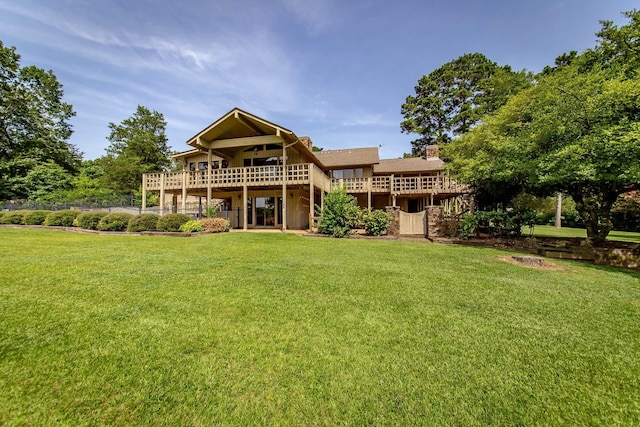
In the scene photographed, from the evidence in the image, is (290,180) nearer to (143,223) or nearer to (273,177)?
(273,177)

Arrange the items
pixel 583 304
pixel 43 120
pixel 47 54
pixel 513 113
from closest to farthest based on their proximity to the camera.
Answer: pixel 583 304
pixel 513 113
pixel 47 54
pixel 43 120

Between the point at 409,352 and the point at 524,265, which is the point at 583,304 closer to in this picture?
the point at 524,265

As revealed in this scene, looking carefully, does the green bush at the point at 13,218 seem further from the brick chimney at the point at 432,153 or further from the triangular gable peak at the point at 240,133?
the brick chimney at the point at 432,153

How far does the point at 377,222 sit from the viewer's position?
44.4 feet

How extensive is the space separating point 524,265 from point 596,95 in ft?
22.7

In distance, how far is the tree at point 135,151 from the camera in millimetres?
38688

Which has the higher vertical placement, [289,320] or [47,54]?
[47,54]

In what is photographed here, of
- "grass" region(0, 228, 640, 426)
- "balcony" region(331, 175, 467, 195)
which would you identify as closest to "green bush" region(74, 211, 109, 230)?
"grass" region(0, 228, 640, 426)

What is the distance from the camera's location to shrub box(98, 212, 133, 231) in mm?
13992

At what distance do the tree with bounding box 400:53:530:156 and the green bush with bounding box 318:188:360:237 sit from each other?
28641 millimetres

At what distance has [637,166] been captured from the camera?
24.1 feet

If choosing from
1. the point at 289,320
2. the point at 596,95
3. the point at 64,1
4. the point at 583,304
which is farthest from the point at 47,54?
the point at 596,95

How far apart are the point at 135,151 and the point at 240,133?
33222 mm

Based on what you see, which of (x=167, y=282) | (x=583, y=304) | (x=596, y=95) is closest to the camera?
(x=583, y=304)
